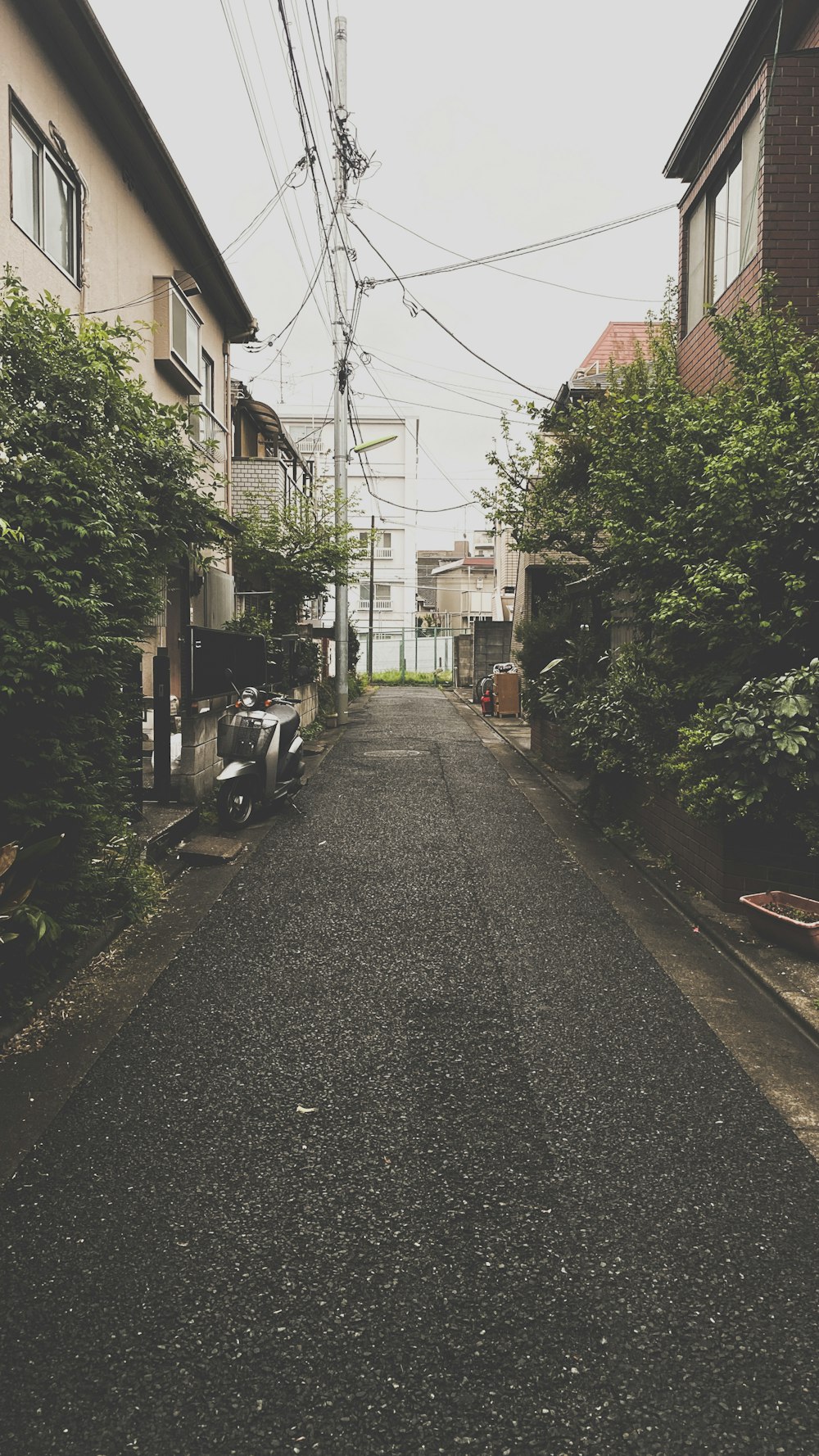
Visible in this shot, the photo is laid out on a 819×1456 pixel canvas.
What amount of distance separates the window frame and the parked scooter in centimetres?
507

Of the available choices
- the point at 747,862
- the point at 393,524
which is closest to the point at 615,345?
the point at 747,862

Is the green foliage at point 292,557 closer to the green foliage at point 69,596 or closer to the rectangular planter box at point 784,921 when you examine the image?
the green foliage at point 69,596

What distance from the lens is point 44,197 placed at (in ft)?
29.4

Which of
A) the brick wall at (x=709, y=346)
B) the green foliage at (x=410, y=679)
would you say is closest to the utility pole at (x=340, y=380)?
the brick wall at (x=709, y=346)

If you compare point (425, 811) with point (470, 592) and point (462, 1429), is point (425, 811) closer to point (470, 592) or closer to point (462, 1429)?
point (462, 1429)

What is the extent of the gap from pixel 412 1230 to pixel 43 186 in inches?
410

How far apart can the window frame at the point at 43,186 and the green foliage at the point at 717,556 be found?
624 cm

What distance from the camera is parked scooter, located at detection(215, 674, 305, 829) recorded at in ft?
26.9

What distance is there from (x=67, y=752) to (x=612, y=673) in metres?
5.38

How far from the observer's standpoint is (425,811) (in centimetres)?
933

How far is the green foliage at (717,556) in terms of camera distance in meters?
5.39

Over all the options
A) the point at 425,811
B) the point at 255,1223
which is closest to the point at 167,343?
the point at 425,811

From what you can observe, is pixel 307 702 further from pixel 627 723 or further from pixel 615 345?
pixel 615 345

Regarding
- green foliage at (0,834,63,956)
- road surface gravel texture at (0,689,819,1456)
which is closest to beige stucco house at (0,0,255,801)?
green foliage at (0,834,63,956)
